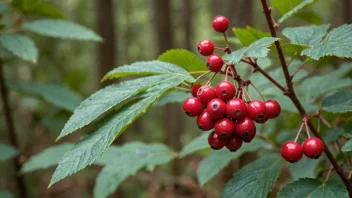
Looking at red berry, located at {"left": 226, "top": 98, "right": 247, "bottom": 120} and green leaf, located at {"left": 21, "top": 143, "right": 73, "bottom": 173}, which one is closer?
red berry, located at {"left": 226, "top": 98, "right": 247, "bottom": 120}

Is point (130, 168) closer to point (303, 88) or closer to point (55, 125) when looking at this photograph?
point (303, 88)

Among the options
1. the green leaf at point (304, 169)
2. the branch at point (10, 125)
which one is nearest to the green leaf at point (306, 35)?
the green leaf at point (304, 169)

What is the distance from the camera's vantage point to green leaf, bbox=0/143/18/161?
Result: 2820mm

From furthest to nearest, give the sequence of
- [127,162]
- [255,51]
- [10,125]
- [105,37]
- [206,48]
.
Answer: [105,37] → [10,125] → [127,162] → [206,48] → [255,51]

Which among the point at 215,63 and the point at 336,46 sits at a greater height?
the point at 336,46

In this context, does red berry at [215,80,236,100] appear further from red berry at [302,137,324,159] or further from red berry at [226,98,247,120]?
red berry at [302,137,324,159]

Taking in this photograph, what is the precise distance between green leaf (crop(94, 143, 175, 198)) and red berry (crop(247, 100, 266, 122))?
1.13m

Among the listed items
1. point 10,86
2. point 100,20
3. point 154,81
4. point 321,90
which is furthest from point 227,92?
point 100,20

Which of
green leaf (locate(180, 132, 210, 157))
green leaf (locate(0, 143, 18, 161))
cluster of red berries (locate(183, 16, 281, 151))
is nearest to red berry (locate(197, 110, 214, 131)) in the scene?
cluster of red berries (locate(183, 16, 281, 151))

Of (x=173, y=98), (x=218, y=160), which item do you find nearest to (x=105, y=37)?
(x=173, y=98)

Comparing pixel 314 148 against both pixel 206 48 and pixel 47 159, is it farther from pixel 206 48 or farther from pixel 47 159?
pixel 47 159

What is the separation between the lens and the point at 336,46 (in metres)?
1.26

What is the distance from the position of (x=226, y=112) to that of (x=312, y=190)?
20.5 inches

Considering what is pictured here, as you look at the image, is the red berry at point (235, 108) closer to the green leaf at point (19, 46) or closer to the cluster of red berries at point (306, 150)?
the cluster of red berries at point (306, 150)
